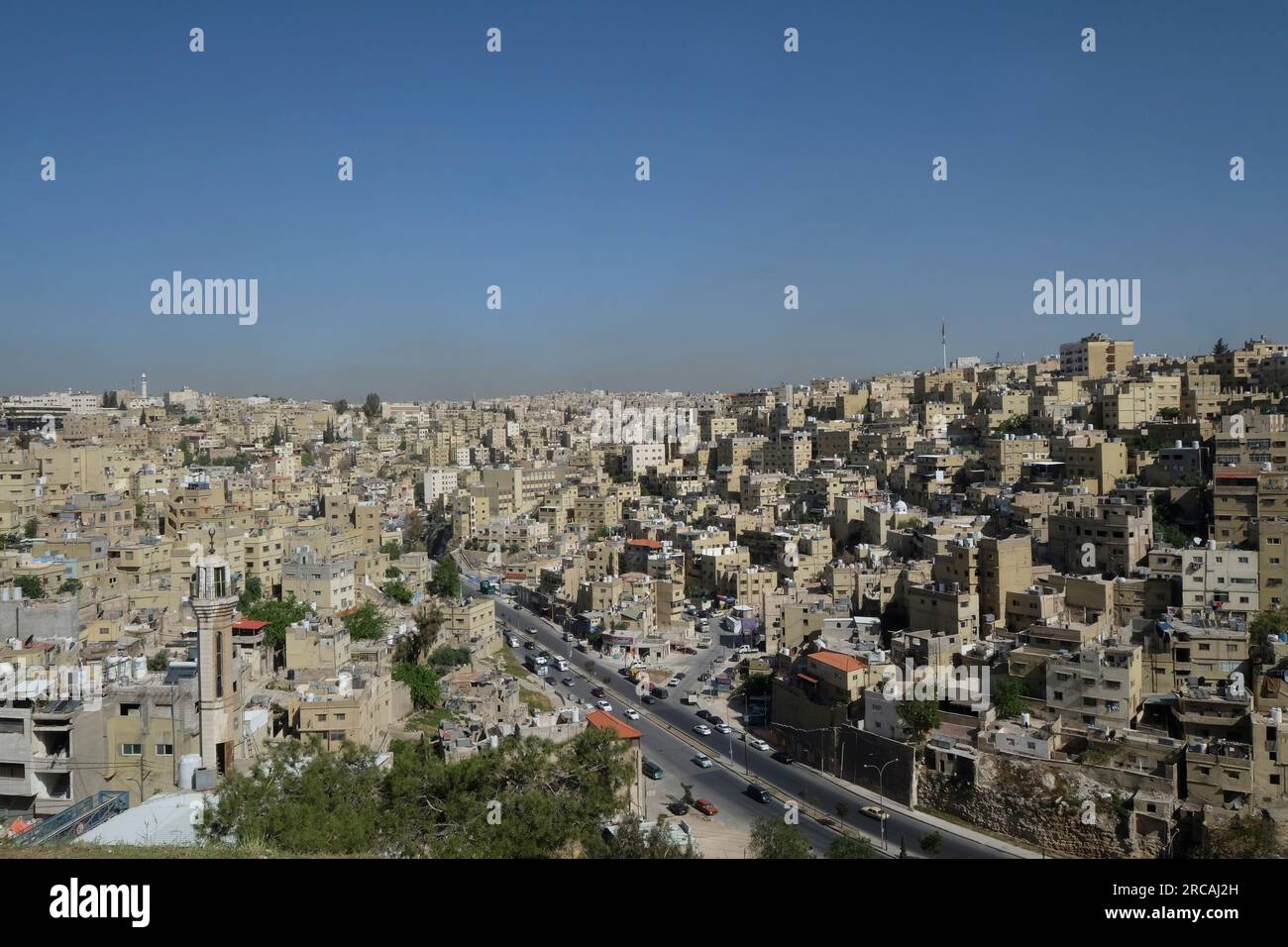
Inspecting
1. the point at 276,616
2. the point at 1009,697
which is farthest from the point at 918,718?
the point at 276,616

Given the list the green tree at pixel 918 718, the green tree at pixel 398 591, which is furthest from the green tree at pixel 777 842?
the green tree at pixel 398 591

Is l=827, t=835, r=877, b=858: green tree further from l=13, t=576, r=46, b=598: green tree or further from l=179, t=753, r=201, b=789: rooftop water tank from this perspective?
l=13, t=576, r=46, b=598: green tree

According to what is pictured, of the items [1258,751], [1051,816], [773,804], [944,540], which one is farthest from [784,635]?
[1258,751]

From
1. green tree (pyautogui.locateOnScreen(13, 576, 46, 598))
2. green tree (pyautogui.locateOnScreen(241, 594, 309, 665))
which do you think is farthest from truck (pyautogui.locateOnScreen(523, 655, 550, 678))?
green tree (pyautogui.locateOnScreen(13, 576, 46, 598))
